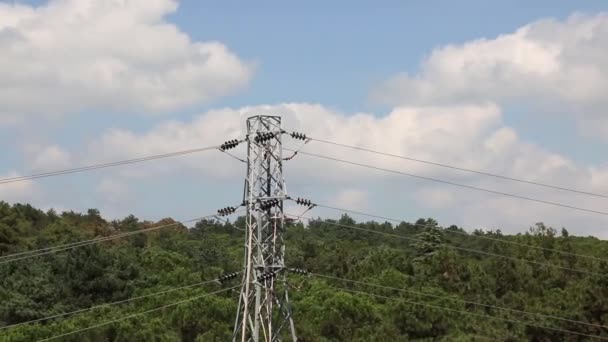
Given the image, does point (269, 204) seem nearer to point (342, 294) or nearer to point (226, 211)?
point (226, 211)

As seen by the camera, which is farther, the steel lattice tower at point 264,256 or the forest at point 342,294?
the forest at point 342,294

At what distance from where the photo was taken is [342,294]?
4906 cm

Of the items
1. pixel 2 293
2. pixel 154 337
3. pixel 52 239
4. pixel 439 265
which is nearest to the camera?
pixel 154 337

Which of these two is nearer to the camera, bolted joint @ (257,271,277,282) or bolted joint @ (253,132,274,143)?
bolted joint @ (257,271,277,282)

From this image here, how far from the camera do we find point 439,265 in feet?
198

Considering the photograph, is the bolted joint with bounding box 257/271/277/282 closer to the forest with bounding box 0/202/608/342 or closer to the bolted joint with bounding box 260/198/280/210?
the bolted joint with bounding box 260/198/280/210

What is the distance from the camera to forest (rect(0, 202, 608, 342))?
4762 cm

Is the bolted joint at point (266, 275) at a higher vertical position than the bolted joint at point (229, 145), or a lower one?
lower

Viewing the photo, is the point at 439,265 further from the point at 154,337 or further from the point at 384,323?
the point at 154,337

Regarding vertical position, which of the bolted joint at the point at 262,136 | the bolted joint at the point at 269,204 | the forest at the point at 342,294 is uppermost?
the bolted joint at the point at 262,136

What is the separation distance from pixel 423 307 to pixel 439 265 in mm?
12239

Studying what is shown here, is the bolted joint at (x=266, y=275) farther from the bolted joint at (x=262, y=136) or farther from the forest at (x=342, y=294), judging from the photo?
the forest at (x=342, y=294)

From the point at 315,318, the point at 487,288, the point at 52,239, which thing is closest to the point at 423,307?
the point at 315,318

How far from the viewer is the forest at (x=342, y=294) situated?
156 ft
